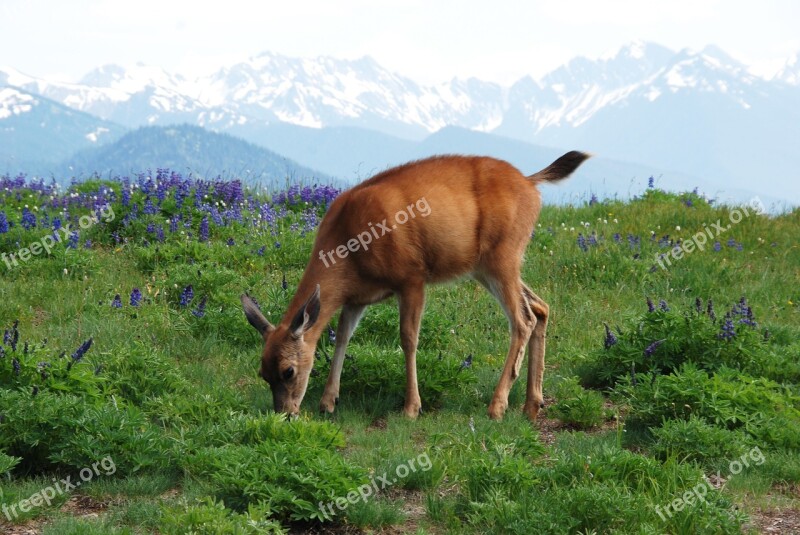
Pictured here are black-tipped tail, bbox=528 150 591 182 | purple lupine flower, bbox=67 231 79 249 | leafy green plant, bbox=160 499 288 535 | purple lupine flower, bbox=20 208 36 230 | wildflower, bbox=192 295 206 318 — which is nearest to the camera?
leafy green plant, bbox=160 499 288 535

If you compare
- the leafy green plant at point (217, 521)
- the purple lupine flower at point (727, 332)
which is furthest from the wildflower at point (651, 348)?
the leafy green plant at point (217, 521)

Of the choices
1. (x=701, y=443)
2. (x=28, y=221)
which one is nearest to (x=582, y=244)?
(x=701, y=443)

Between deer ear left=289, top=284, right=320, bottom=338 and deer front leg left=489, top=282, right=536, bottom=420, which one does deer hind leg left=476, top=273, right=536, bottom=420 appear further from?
Result: deer ear left=289, top=284, right=320, bottom=338

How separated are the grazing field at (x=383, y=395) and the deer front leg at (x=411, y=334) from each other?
178 millimetres

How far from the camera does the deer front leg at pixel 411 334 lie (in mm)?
6730

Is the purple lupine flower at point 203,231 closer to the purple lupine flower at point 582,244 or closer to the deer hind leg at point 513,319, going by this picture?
the purple lupine flower at point 582,244

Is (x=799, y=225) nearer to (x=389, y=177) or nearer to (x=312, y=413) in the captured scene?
(x=389, y=177)

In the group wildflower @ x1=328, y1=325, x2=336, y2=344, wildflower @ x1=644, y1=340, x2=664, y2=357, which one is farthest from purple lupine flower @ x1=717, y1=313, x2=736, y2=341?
wildflower @ x1=328, y1=325, x2=336, y2=344

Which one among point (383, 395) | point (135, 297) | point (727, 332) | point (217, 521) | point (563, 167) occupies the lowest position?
point (383, 395)

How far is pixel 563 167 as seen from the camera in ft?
25.7

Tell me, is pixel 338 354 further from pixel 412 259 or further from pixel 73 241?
pixel 73 241

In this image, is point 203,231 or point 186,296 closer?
point 186,296

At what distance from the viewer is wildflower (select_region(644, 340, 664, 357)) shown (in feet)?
22.1

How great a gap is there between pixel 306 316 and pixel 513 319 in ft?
6.17
